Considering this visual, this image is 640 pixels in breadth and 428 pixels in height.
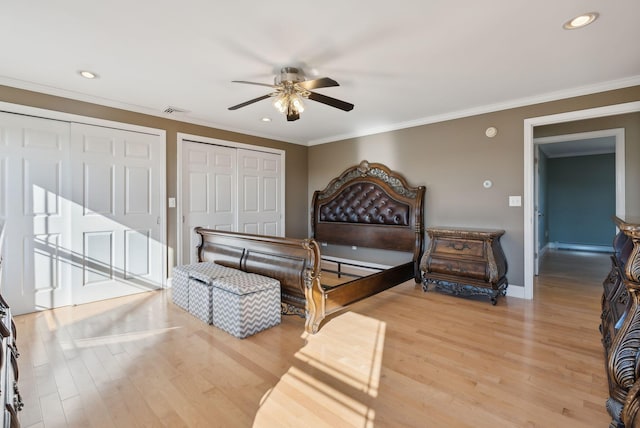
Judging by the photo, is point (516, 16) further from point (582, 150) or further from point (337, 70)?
point (582, 150)

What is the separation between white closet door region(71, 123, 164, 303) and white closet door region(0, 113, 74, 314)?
105mm

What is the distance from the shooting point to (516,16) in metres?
2.02

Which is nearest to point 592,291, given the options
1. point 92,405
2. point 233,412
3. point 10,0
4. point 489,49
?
point 489,49

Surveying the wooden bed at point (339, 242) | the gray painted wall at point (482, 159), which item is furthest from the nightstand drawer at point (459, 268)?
the gray painted wall at point (482, 159)

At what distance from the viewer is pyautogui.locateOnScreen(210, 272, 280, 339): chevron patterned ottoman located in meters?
2.57

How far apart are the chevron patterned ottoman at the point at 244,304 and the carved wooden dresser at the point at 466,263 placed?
209 cm

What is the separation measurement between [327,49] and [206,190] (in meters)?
2.98

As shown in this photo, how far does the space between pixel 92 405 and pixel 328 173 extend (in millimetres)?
4652

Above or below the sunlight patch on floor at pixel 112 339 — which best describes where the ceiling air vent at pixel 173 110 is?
above

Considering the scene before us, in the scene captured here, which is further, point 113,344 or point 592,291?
point 592,291

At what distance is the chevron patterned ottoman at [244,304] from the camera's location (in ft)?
8.43

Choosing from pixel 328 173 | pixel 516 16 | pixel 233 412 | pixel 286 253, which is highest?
pixel 516 16

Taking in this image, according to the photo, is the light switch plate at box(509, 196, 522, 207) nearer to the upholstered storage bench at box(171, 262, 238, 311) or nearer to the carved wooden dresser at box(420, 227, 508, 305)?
the carved wooden dresser at box(420, 227, 508, 305)

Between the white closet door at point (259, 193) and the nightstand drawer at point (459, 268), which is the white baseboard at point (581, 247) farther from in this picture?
the white closet door at point (259, 193)
